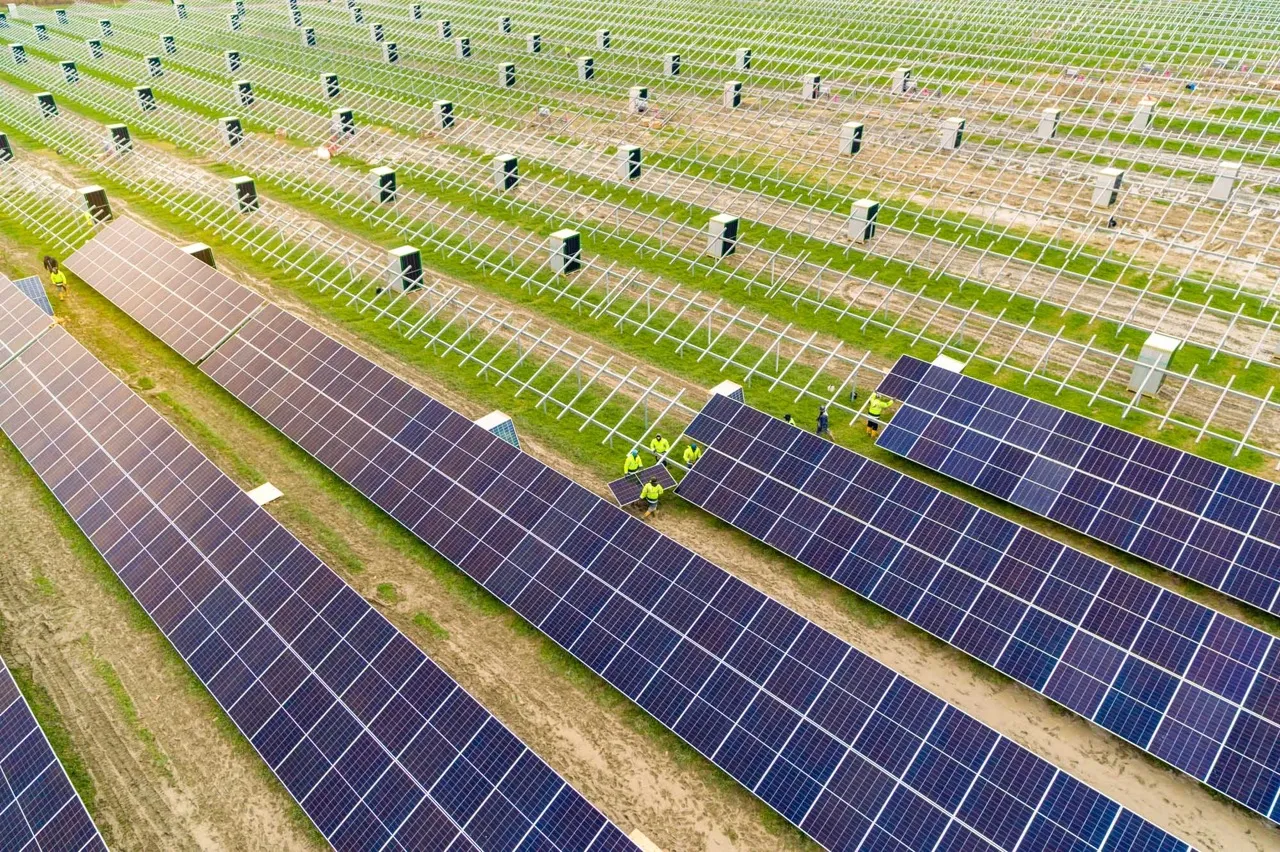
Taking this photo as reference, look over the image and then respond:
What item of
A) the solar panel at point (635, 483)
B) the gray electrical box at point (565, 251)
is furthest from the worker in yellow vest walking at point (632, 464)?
the gray electrical box at point (565, 251)

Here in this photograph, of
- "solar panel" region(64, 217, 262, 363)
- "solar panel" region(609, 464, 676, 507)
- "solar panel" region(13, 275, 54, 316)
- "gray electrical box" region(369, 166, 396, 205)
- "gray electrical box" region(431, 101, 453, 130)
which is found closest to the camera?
"solar panel" region(609, 464, 676, 507)

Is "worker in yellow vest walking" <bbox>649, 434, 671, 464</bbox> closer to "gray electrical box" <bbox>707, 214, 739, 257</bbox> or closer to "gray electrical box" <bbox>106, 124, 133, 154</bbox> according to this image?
"gray electrical box" <bbox>707, 214, 739, 257</bbox>

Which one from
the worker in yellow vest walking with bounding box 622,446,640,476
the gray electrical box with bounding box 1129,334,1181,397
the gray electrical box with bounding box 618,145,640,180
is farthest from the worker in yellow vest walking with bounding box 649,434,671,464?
the gray electrical box with bounding box 618,145,640,180

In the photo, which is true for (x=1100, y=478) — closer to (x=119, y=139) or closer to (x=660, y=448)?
(x=660, y=448)

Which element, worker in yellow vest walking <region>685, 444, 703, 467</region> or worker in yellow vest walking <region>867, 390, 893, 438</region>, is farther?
worker in yellow vest walking <region>867, 390, 893, 438</region>

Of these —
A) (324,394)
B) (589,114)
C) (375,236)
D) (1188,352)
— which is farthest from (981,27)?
(324,394)

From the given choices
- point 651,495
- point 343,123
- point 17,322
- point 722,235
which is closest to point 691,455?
point 651,495
